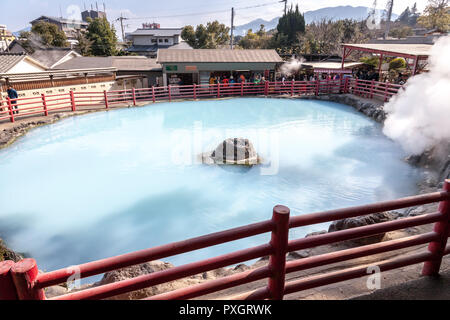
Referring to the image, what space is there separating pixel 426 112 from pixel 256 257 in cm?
987

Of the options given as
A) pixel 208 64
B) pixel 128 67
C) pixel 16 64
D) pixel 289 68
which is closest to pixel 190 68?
pixel 208 64

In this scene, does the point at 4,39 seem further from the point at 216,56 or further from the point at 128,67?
the point at 216,56

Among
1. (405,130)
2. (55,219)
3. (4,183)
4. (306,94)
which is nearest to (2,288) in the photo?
(55,219)

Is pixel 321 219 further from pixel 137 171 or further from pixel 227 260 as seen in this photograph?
pixel 137 171

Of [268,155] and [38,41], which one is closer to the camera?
[268,155]

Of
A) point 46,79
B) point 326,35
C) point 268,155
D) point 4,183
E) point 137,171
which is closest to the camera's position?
point 4,183

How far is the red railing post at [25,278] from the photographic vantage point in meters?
1.56

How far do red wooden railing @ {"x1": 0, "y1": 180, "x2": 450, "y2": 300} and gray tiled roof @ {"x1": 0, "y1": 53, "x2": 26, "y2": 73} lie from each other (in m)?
15.9

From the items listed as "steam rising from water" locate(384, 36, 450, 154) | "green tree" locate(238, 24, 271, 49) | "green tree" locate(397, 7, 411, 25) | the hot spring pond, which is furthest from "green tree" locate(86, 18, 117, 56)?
"green tree" locate(397, 7, 411, 25)

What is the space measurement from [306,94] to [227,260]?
755 inches

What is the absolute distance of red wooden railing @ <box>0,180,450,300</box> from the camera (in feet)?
5.38

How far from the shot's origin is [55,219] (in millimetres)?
5891

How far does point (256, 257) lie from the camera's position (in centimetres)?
202

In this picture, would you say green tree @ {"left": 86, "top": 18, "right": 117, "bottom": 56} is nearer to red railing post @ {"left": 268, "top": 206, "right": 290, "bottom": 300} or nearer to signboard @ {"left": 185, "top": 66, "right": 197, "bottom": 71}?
signboard @ {"left": 185, "top": 66, "right": 197, "bottom": 71}
